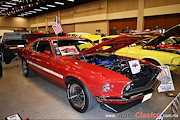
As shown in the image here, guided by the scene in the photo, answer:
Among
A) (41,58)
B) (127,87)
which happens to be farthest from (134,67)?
(41,58)

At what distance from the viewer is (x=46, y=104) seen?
2.73 meters

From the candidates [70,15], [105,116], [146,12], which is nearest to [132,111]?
[105,116]

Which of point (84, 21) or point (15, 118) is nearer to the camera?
point (15, 118)

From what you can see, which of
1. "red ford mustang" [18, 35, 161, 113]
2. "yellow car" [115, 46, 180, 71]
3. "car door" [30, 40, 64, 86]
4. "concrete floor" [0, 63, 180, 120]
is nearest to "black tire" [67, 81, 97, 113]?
"red ford mustang" [18, 35, 161, 113]

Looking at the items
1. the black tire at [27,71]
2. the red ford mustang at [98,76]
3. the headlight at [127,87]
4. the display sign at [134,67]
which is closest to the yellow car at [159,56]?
the red ford mustang at [98,76]

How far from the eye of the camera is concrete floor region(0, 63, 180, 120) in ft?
7.73

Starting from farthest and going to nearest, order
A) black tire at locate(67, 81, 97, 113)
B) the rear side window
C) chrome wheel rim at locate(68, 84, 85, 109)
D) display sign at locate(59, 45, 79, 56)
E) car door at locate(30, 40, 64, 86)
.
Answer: the rear side window
display sign at locate(59, 45, 79, 56)
car door at locate(30, 40, 64, 86)
chrome wheel rim at locate(68, 84, 85, 109)
black tire at locate(67, 81, 97, 113)

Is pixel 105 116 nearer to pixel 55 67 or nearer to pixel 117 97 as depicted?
pixel 117 97

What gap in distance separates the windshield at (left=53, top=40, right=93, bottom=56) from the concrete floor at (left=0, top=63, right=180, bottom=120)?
3.28 ft

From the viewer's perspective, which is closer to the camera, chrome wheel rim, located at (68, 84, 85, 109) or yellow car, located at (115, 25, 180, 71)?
chrome wheel rim, located at (68, 84, 85, 109)

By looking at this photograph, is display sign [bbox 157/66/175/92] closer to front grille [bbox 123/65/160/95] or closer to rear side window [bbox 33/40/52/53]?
front grille [bbox 123/65/160/95]

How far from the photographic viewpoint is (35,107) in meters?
2.61

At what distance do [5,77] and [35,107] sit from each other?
2588 mm

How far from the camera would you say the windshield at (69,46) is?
117 inches
